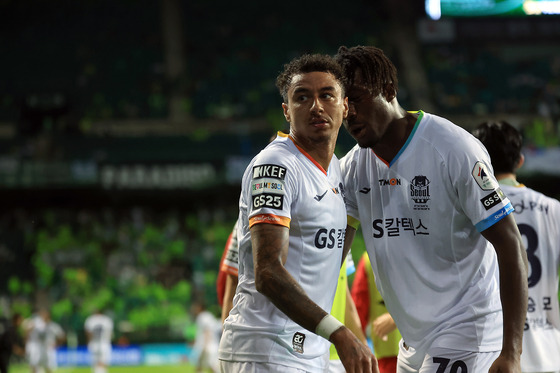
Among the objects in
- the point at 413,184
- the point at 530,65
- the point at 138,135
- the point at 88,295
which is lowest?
the point at 88,295

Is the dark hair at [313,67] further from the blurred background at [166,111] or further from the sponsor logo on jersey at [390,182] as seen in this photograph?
the blurred background at [166,111]

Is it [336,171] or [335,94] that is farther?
[336,171]

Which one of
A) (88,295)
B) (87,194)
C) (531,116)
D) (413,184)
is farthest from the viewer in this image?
(531,116)

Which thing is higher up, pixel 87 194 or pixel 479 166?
pixel 87 194

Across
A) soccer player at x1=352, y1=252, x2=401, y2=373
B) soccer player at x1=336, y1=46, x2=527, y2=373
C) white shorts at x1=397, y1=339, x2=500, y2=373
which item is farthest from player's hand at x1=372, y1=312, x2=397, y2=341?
soccer player at x1=352, y1=252, x2=401, y2=373

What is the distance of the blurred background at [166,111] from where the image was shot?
2317 centimetres

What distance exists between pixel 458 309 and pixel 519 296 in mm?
385

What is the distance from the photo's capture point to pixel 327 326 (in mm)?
A: 2811

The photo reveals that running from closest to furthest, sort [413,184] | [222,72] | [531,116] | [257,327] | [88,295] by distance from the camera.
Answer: [257,327] < [413,184] < [88,295] < [531,116] < [222,72]

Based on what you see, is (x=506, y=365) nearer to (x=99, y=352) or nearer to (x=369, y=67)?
(x=369, y=67)

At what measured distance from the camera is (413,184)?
3480 mm

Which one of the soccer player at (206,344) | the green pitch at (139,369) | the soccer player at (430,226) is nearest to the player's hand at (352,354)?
the soccer player at (430,226)

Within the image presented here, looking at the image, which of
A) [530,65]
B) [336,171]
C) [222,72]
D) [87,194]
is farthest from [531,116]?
[336,171]

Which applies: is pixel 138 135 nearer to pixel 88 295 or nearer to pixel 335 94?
pixel 88 295
